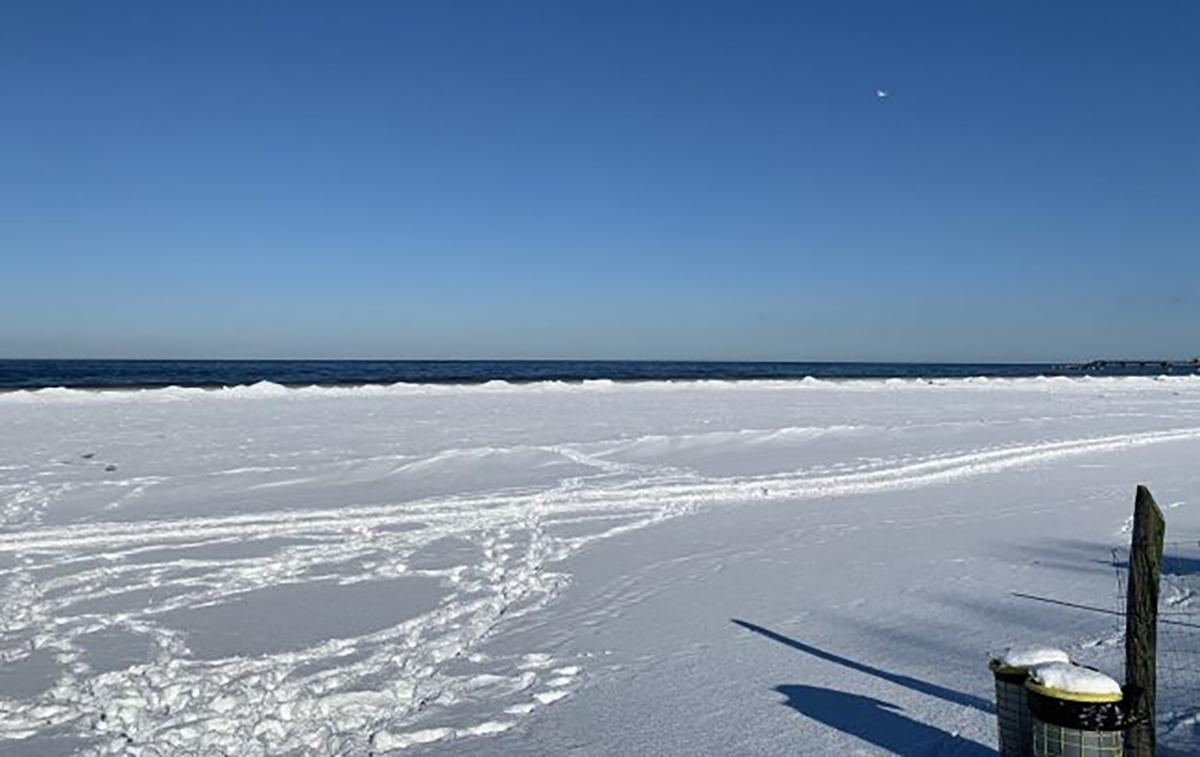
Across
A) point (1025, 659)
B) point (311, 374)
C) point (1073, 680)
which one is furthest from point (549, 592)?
point (311, 374)

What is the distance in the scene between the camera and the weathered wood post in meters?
4.61

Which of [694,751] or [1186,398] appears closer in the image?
[694,751]

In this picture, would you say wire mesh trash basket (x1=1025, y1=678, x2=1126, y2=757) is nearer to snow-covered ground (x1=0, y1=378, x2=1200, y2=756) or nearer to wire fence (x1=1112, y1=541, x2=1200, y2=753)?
snow-covered ground (x1=0, y1=378, x2=1200, y2=756)

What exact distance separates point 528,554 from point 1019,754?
22.5ft

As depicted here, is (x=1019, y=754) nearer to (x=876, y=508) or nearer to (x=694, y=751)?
(x=694, y=751)

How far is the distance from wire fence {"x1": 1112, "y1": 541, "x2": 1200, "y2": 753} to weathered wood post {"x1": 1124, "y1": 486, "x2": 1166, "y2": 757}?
82 centimetres

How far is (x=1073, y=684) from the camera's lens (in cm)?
434

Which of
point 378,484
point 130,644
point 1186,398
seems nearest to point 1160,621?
point 130,644

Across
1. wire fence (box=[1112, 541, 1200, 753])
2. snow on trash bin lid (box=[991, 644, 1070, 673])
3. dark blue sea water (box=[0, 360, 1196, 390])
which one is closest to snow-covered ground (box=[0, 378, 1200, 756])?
wire fence (box=[1112, 541, 1200, 753])

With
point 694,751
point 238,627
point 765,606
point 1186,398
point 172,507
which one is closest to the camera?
point 694,751

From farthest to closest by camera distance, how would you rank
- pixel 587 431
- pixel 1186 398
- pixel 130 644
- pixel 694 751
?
1. pixel 1186 398
2. pixel 587 431
3. pixel 130 644
4. pixel 694 751

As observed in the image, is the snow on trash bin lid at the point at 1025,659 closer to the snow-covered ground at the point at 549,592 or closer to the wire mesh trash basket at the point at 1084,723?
the wire mesh trash basket at the point at 1084,723

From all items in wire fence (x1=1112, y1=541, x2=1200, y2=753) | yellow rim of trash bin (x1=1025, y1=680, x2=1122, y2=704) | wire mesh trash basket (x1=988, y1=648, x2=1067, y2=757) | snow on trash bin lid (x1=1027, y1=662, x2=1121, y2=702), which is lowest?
wire fence (x1=1112, y1=541, x2=1200, y2=753)

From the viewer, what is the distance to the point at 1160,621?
25.8 feet
